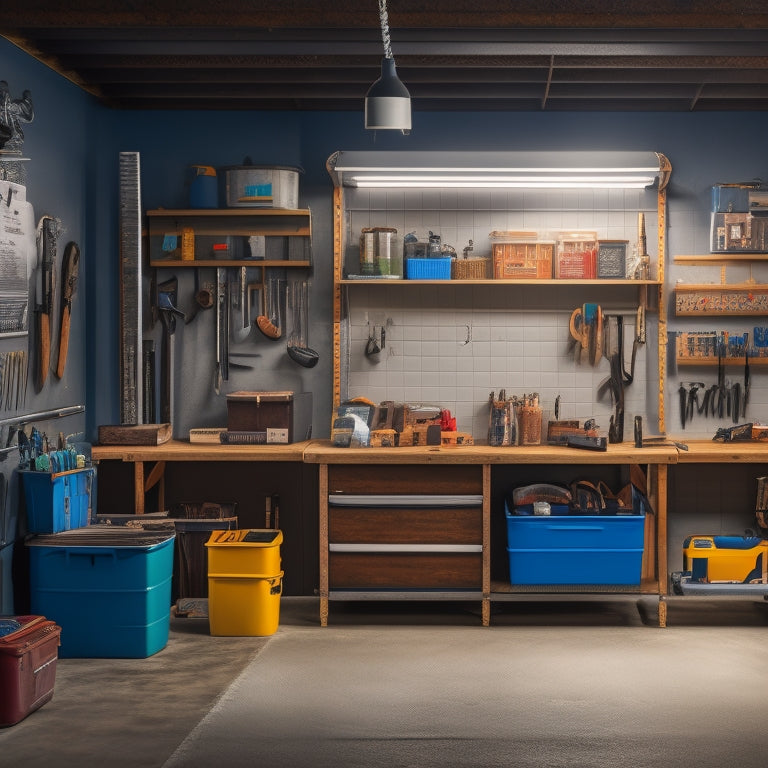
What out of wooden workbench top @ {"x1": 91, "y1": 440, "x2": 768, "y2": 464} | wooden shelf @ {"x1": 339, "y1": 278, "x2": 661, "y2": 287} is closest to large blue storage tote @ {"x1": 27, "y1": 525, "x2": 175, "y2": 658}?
wooden workbench top @ {"x1": 91, "y1": 440, "x2": 768, "y2": 464}

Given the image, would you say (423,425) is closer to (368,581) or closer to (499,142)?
(368,581)

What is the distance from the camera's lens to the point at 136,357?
20.1 feet

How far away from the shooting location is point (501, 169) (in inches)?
226

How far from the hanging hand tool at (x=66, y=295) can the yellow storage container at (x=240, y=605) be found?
138 cm

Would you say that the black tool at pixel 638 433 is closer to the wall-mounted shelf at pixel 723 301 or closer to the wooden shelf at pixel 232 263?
the wall-mounted shelf at pixel 723 301

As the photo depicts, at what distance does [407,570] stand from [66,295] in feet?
7.65

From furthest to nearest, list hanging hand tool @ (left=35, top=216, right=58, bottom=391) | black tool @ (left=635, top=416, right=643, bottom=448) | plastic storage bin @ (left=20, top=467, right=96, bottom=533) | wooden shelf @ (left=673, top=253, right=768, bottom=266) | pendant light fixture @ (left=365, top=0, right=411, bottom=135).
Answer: wooden shelf @ (left=673, top=253, right=768, bottom=266) < black tool @ (left=635, top=416, right=643, bottom=448) < hanging hand tool @ (left=35, top=216, right=58, bottom=391) < plastic storage bin @ (left=20, top=467, right=96, bottom=533) < pendant light fixture @ (left=365, top=0, right=411, bottom=135)

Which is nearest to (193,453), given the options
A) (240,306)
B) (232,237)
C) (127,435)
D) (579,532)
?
(127,435)

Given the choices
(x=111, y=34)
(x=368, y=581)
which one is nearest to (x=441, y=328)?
(x=368, y=581)

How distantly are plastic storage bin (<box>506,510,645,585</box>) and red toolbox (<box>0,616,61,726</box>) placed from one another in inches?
95.9

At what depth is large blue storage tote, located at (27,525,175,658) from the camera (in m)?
5.00

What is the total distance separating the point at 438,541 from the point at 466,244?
1.82 meters

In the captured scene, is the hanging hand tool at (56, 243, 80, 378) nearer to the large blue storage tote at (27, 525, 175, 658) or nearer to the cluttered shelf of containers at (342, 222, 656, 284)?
the large blue storage tote at (27, 525, 175, 658)

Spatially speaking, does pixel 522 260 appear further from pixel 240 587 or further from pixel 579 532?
pixel 240 587
